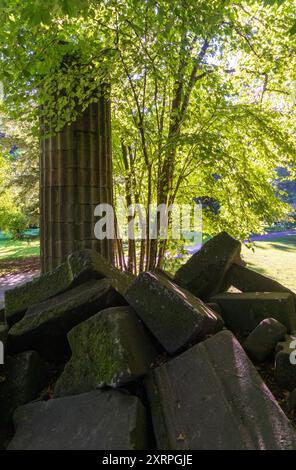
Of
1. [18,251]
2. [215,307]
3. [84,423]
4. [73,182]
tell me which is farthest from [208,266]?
[18,251]

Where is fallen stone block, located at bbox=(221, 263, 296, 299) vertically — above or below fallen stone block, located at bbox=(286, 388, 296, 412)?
above

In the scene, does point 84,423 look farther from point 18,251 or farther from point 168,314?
point 18,251

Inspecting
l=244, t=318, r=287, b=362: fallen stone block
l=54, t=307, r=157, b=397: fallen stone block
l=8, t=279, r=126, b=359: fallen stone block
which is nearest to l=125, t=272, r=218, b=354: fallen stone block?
l=54, t=307, r=157, b=397: fallen stone block

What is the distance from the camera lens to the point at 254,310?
3.69 meters

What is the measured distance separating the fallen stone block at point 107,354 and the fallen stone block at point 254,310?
1.13 metres

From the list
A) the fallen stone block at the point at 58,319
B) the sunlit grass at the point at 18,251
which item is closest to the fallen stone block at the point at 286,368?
the fallen stone block at the point at 58,319

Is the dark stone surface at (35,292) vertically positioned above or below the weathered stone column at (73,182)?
below

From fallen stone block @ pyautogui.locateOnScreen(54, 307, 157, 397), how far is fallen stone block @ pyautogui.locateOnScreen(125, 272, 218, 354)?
0.48 ft

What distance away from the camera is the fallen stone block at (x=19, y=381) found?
9.79ft

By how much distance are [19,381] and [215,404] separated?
5.64 feet

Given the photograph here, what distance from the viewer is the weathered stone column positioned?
5.18 meters

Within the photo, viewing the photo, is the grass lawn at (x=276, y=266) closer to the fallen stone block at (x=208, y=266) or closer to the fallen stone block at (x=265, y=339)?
the fallen stone block at (x=208, y=266)

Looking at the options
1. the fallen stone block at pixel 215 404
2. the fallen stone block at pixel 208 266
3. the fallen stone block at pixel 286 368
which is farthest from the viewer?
the fallen stone block at pixel 208 266

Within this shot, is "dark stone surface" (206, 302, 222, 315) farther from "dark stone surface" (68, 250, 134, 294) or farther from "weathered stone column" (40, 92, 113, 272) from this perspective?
"weathered stone column" (40, 92, 113, 272)
